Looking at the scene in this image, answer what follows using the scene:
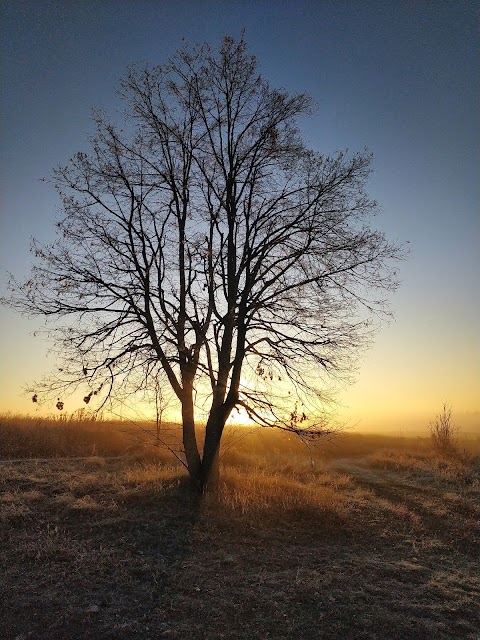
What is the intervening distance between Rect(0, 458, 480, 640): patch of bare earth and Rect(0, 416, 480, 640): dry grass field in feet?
0.08

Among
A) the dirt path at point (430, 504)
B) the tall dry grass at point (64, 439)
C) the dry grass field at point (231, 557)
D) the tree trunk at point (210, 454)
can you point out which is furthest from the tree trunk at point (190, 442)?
the tall dry grass at point (64, 439)

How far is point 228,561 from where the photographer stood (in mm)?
7070

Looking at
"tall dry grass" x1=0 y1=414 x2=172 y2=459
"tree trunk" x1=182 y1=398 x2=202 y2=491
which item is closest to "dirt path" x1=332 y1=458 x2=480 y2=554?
"tree trunk" x1=182 y1=398 x2=202 y2=491

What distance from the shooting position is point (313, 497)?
10.3m

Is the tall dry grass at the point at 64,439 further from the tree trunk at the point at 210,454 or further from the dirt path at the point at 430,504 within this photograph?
the dirt path at the point at 430,504

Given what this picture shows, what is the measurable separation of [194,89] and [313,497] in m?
9.68

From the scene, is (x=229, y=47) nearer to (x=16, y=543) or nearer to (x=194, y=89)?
(x=194, y=89)

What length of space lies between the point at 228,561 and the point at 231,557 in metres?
0.16

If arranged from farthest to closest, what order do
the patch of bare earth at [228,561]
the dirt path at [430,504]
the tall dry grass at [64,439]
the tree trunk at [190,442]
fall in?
the tall dry grass at [64,439]
the tree trunk at [190,442]
the dirt path at [430,504]
the patch of bare earth at [228,561]

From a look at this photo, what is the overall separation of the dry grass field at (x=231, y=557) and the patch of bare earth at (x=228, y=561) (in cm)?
2

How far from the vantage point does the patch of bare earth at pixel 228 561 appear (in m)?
5.29

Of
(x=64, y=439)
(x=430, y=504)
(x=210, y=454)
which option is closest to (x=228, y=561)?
(x=210, y=454)

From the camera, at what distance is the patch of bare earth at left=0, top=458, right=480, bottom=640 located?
17.4 ft

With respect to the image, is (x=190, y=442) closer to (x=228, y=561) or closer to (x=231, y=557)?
(x=231, y=557)
